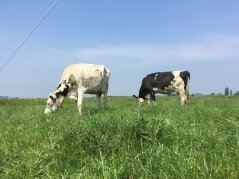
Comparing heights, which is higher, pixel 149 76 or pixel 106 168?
pixel 149 76

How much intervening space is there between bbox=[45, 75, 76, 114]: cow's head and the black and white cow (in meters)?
9.36

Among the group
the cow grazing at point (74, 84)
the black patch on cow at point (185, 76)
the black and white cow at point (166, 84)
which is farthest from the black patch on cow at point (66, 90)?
the black patch on cow at point (185, 76)

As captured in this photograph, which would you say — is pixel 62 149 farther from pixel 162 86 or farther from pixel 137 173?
pixel 162 86

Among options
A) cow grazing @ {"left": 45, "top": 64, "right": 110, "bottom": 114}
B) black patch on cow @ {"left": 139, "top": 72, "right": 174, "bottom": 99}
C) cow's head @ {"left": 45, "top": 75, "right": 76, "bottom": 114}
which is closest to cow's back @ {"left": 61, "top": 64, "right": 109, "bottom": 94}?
cow grazing @ {"left": 45, "top": 64, "right": 110, "bottom": 114}

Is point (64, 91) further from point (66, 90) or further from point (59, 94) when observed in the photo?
point (59, 94)

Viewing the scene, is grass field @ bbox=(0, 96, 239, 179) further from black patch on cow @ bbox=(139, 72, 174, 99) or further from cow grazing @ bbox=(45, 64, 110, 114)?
black patch on cow @ bbox=(139, 72, 174, 99)

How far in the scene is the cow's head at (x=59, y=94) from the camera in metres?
18.4

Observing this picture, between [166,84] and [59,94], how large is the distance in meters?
10.6

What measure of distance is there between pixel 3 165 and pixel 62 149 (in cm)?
97

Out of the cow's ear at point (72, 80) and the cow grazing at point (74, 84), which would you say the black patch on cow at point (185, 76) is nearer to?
the cow grazing at point (74, 84)

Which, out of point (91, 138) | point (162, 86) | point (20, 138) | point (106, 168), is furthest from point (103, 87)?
point (106, 168)

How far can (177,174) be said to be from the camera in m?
4.76

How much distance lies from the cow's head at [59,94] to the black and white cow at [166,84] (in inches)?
369

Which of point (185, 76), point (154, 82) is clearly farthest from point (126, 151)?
point (154, 82)
